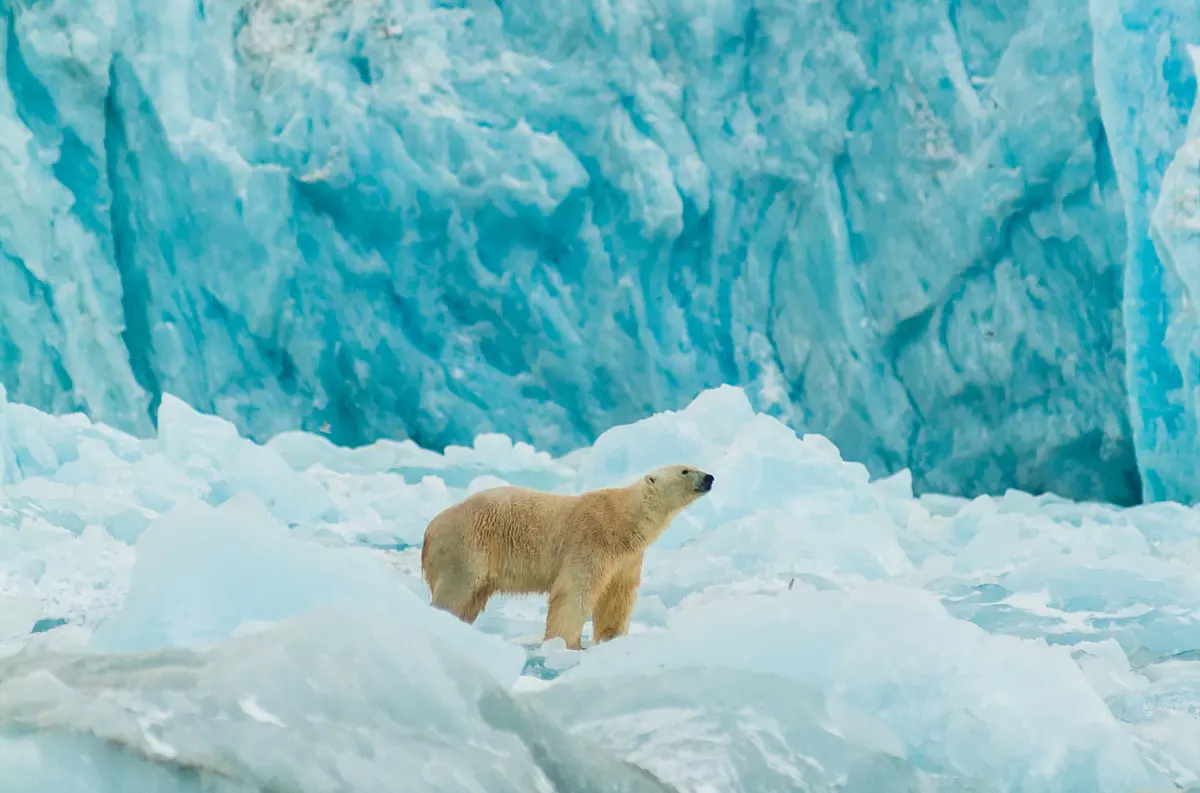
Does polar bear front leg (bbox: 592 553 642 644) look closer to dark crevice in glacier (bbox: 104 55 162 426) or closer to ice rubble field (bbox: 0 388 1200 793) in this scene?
ice rubble field (bbox: 0 388 1200 793)

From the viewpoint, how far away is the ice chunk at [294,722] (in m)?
1.28

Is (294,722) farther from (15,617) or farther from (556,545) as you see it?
(15,617)

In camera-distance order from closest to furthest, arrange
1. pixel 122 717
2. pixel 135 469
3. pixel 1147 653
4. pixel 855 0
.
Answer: pixel 122 717, pixel 1147 653, pixel 135 469, pixel 855 0

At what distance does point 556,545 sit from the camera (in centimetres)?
357

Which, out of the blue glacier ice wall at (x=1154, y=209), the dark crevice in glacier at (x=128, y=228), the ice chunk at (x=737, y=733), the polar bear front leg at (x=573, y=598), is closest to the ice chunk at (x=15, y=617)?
the polar bear front leg at (x=573, y=598)

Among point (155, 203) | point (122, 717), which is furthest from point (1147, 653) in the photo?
point (155, 203)

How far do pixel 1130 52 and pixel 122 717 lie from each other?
8.56 meters

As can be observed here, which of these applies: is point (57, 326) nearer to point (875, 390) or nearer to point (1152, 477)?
point (875, 390)

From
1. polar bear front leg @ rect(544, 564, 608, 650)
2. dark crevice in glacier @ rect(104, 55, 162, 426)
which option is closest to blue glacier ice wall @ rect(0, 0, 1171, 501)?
dark crevice in glacier @ rect(104, 55, 162, 426)

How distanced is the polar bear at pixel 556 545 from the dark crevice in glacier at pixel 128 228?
285 inches

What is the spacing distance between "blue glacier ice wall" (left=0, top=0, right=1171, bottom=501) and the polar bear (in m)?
6.93

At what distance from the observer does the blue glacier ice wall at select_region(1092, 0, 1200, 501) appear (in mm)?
8203

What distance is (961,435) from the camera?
34.7ft

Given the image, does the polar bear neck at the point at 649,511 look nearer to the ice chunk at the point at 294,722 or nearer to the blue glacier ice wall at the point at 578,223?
the ice chunk at the point at 294,722
